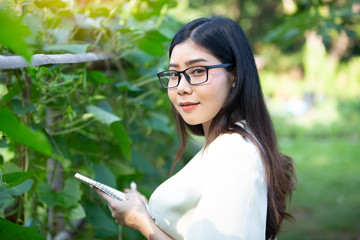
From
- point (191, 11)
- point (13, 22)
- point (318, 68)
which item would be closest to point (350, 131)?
point (318, 68)

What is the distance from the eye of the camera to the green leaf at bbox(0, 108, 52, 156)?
55 cm

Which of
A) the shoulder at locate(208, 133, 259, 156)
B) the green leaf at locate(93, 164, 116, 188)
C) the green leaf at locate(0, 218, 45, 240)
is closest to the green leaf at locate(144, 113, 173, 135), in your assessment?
the green leaf at locate(93, 164, 116, 188)

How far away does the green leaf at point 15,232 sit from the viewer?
3.02 ft

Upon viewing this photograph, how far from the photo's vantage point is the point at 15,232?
0.94 meters

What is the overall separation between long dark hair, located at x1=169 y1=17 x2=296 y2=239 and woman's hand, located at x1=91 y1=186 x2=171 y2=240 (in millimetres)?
330

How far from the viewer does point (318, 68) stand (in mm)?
13852

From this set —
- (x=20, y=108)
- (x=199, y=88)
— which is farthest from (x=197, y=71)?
(x=20, y=108)

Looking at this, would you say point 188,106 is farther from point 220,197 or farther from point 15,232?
point 15,232

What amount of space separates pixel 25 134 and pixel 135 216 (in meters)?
0.73

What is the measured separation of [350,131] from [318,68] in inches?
157

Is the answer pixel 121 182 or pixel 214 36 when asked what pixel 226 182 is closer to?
pixel 214 36

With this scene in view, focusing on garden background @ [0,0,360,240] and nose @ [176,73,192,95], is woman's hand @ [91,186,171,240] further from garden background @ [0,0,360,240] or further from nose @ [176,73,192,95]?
nose @ [176,73,192,95]

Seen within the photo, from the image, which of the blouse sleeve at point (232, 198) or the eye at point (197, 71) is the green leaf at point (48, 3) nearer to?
the eye at point (197, 71)

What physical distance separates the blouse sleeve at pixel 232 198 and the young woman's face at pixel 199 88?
18 cm
